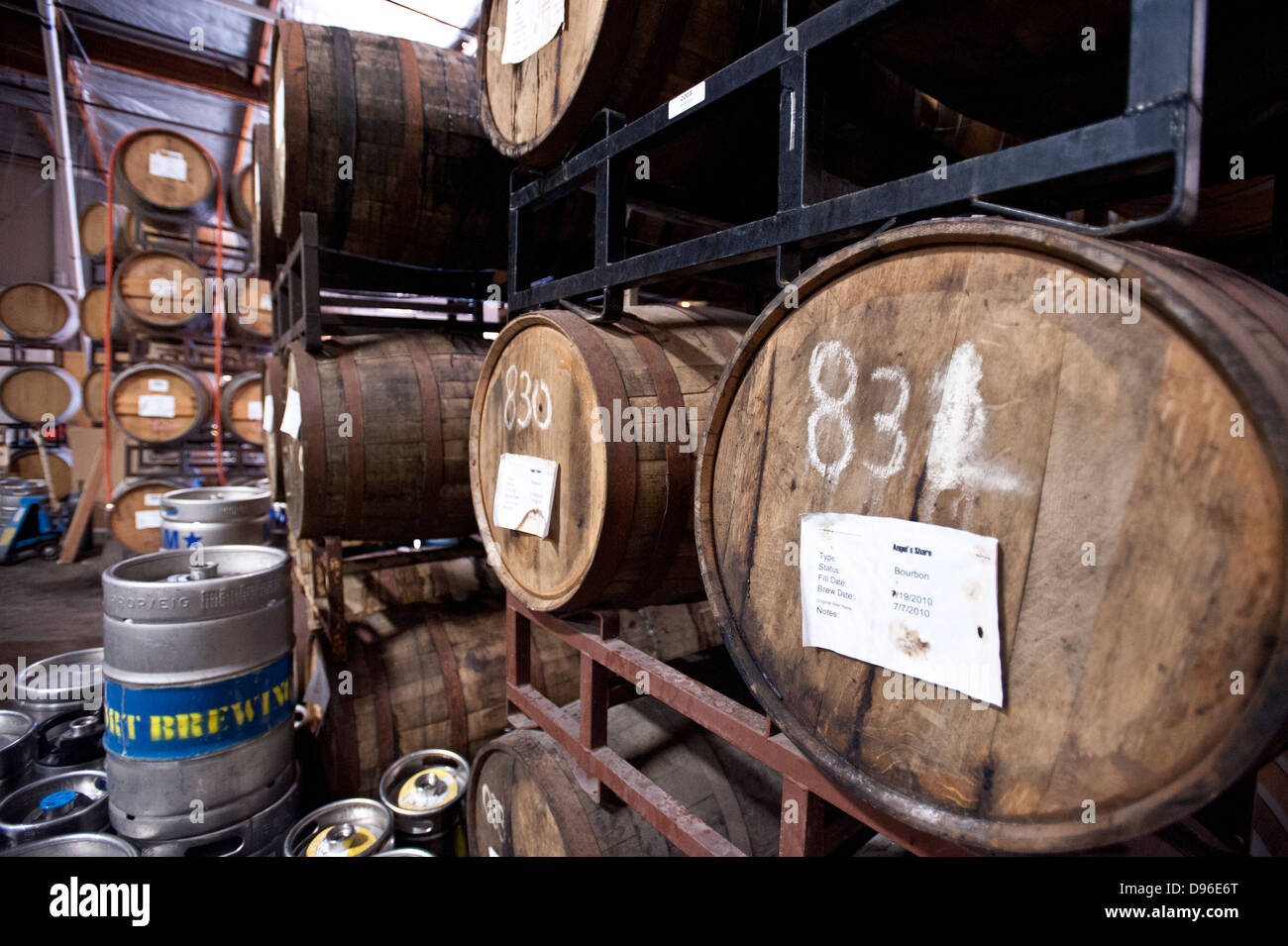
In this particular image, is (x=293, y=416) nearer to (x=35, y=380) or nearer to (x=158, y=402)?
(x=158, y=402)

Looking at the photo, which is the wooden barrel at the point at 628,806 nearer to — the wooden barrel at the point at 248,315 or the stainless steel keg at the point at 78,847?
the stainless steel keg at the point at 78,847

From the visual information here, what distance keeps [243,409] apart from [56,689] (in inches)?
204

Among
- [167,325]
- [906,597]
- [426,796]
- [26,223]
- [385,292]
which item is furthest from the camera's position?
[26,223]

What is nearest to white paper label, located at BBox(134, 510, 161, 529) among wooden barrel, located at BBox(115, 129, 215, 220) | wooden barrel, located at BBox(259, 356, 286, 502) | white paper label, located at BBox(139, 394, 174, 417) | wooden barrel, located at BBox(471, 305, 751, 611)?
white paper label, located at BBox(139, 394, 174, 417)

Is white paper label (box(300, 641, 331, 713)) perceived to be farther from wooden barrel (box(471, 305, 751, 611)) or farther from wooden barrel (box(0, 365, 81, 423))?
wooden barrel (box(0, 365, 81, 423))

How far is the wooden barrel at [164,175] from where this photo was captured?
7.21 m

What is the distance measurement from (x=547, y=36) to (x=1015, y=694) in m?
1.89

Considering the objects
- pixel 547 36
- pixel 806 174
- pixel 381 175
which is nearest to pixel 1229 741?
pixel 806 174

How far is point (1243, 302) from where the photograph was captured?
0.71m

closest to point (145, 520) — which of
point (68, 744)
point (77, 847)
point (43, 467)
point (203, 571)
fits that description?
point (43, 467)

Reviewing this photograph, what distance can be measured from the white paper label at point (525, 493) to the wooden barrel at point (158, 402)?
23.1 feet

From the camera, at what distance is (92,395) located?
9.35m

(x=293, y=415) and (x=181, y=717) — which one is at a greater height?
(x=293, y=415)

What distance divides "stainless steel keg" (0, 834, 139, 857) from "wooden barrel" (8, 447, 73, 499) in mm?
9462
